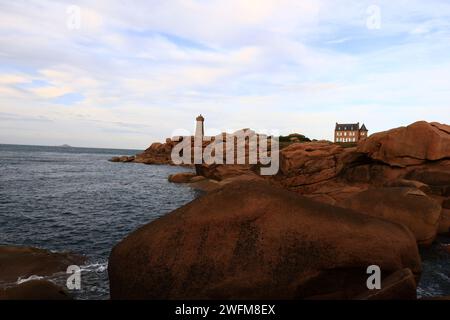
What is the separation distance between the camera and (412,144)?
94.1 ft

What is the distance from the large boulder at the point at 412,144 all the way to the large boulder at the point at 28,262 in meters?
26.0

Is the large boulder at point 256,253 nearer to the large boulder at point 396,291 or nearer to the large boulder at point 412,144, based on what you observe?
the large boulder at point 396,291

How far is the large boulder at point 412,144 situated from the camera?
27328mm

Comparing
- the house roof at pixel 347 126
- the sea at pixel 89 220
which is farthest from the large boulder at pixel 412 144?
the house roof at pixel 347 126

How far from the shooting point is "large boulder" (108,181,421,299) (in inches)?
298

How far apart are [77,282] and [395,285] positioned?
12.3m

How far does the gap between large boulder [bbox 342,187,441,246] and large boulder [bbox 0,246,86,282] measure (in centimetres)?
1476

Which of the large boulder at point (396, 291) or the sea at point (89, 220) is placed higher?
the large boulder at point (396, 291)

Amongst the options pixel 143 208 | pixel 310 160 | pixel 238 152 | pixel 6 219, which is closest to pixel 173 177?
pixel 238 152

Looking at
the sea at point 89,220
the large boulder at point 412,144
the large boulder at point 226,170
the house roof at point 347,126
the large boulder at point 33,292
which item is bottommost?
the sea at point 89,220

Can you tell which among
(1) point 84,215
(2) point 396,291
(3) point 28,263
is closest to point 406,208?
(2) point 396,291

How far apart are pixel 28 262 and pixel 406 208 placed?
61.3 ft

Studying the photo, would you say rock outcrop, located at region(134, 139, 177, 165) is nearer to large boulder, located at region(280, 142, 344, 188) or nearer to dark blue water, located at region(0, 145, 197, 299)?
dark blue water, located at region(0, 145, 197, 299)

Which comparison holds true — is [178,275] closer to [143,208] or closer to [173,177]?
[143,208]
